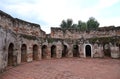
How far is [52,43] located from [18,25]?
524cm

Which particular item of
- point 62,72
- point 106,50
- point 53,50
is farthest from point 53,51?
point 62,72

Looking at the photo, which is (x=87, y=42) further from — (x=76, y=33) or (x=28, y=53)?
(x=28, y=53)

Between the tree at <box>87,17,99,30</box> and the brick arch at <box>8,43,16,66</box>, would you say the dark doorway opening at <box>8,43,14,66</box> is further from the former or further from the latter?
the tree at <box>87,17,99,30</box>

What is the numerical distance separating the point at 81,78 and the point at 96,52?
11.6 metres

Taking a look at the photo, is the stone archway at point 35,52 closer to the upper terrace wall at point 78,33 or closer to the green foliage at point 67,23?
the upper terrace wall at point 78,33

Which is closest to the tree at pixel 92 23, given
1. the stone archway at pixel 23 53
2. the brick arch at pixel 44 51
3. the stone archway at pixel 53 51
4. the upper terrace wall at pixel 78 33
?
the upper terrace wall at pixel 78 33

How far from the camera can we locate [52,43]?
18734 millimetres

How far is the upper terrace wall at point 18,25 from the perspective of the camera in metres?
14.5

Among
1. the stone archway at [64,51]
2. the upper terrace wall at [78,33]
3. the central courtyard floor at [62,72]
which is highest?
the upper terrace wall at [78,33]

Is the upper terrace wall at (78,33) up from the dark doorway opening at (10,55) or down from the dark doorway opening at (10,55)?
up

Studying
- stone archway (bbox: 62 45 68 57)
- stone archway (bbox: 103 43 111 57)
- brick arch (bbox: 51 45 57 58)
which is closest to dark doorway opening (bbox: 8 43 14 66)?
brick arch (bbox: 51 45 57 58)

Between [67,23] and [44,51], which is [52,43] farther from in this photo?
[67,23]

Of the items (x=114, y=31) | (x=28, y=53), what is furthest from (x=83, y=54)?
(x=28, y=53)

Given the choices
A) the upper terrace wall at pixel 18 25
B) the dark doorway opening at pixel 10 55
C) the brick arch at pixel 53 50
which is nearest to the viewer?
the dark doorway opening at pixel 10 55
